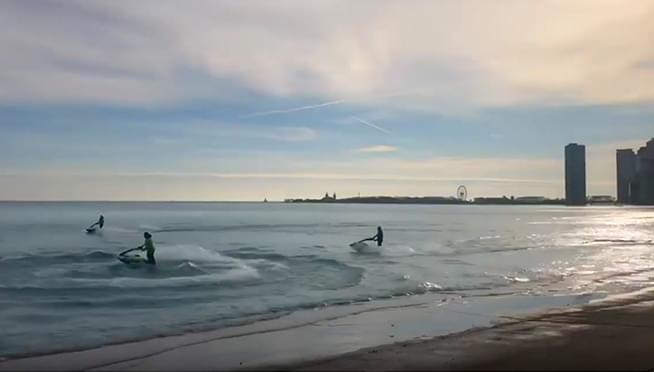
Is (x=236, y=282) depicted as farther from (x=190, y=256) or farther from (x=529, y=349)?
(x=529, y=349)

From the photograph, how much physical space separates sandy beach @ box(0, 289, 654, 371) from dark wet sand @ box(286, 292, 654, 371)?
0.05 ft

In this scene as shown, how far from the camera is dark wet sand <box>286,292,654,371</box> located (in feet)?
34.9

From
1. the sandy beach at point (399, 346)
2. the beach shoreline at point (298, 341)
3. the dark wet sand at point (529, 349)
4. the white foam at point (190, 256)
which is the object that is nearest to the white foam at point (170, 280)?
the white foam at point (190, 256)

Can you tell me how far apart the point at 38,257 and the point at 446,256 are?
22.9 metres

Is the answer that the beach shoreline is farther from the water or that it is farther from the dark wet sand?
the water

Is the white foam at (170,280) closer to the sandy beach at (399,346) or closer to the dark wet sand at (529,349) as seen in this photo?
the sandy beach at (399,346)

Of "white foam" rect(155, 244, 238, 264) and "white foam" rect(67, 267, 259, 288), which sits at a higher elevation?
"white foam" rect(155, 244, 238, 264)

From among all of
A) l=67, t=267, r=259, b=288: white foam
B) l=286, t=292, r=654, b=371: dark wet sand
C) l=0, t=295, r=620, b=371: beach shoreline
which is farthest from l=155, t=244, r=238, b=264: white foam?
l=286, t=292, r=654, b=371: dark wet sand

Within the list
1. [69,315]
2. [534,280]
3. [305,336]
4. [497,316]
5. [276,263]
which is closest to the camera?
[305,336]

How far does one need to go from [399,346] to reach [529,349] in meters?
2.26

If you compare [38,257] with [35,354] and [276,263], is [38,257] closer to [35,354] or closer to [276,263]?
[276,263]

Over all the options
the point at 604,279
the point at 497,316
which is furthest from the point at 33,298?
the point at 604,279

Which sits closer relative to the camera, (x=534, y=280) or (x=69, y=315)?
(x=69, y=315)

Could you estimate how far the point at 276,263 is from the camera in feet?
117
